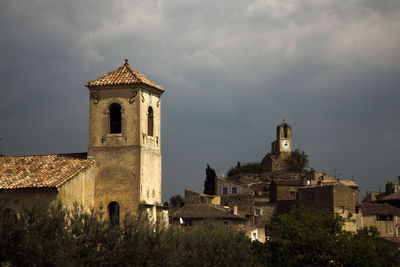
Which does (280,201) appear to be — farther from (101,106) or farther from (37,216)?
(37,216)

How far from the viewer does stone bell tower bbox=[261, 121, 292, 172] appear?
12038 centimetres

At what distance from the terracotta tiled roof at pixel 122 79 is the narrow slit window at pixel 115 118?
1.28 m

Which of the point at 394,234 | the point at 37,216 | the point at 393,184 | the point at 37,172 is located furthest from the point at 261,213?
the point at 37,216

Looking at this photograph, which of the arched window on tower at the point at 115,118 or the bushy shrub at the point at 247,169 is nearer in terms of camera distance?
the arched window on tower at the point at 115,118

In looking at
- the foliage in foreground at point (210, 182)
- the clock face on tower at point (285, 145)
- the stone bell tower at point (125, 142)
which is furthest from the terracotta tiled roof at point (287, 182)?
the stone bell tower at point (125, 142)

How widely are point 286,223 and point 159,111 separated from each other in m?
15.5

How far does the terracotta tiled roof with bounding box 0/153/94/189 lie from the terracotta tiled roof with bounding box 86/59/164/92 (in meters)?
4.04

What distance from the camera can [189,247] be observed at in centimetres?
3481

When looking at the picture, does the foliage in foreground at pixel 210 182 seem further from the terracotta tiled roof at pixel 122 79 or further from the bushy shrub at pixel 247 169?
the terracotta tiled roof at pixel 122 79

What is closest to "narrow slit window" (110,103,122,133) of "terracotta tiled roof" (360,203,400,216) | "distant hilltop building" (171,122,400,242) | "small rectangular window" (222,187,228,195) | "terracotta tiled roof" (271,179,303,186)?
"distant hilltop building" (171,122,400,242)

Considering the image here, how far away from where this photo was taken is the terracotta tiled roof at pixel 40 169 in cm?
3325

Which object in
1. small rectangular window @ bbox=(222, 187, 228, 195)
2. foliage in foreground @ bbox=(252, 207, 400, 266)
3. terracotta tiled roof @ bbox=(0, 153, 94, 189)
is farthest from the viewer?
small rectangular window @ bbox=(222, 187, 228, 195)

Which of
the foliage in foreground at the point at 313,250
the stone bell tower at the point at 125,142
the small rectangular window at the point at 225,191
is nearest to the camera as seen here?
the stone bell tower at the point at 125,142

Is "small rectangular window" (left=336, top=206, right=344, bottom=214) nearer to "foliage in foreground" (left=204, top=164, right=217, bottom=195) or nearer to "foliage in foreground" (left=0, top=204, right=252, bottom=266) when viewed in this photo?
"foliage in foreground" (left=204, top=164, right=217, bottom=195)
